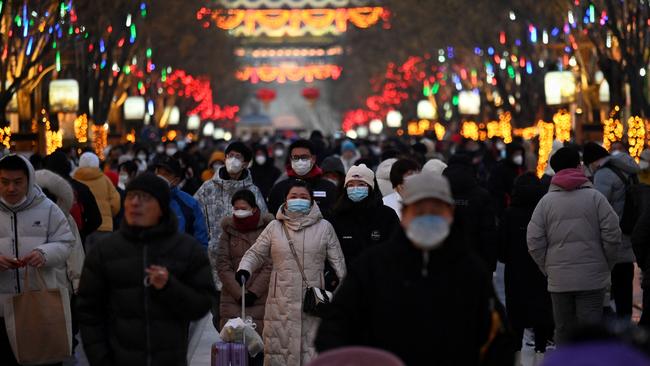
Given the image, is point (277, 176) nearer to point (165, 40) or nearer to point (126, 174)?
point (126, 174)

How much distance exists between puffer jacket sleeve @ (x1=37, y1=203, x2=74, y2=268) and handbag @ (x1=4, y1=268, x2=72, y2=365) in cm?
27

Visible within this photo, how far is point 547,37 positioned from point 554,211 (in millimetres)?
34411

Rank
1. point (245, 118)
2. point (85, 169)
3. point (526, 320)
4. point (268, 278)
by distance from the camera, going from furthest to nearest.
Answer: point (245, 118)
point (85, 169)
point (526, 320)
point (268, 278)

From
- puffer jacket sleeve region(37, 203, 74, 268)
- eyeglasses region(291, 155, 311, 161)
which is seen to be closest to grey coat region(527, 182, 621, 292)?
eyeglasses region(291, 155, 311, 161)

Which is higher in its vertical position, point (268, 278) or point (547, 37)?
point (547, 37)

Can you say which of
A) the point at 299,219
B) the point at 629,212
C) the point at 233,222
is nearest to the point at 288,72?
Result: the point at 629,212

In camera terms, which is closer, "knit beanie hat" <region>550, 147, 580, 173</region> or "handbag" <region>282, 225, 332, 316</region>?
"handbag" <region>282, 225, 332, 316</region>

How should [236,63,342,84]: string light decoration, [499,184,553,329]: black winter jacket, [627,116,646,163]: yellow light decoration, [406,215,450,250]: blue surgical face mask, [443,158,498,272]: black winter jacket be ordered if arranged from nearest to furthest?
[406,215,450,250]: blue surgical face mask, [443,158,498,272]: black winter jacket, [499,184,553,329]: black winter jacket, [627,116,646,163]: yellow light decoration, [236,63,342,84]: string light decoration

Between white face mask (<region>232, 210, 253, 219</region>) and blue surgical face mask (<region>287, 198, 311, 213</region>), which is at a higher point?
blue surgical face mask (<region>287, 198, 311, 213</region>)

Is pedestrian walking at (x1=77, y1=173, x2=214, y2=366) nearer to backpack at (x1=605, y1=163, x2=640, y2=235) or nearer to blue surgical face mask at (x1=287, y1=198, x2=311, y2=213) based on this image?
blue surgical face mask at (x1=287, y1=198, x2=311, y2=213)

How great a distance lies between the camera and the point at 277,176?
21.5 metres

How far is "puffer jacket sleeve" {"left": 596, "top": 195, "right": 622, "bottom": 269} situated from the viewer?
1176 centimetres

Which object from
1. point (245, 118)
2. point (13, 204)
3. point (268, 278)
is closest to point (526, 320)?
point (268, 278)

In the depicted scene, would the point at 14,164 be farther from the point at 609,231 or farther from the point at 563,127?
the point at 563,127
